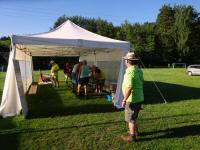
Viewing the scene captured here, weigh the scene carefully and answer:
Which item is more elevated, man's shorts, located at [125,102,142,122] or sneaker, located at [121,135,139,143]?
man's shorts, located at [125,102,142,122]

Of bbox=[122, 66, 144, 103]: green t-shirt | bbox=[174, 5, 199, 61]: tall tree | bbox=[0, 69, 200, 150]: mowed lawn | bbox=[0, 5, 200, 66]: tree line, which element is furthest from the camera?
bbox=[174, 5, 199, 61]: tall tree

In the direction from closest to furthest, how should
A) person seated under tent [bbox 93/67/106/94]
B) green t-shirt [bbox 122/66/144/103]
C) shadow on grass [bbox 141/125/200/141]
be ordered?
green t-shirt [bbox 122/66/144/103], shadow on grass [bbox 141/125/200/141], person seated under tent [bbox 93/67/106/94]

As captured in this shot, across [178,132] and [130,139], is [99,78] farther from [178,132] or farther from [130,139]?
[130,139]

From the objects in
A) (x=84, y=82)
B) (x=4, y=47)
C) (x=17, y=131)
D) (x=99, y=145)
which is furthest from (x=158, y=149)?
(x=4, y=47)

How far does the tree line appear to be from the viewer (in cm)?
7162

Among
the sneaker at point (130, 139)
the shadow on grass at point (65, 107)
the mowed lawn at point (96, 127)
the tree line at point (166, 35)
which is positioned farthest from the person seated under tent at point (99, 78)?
the tree line at point (166, 35)

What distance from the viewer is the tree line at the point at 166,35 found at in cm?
7162

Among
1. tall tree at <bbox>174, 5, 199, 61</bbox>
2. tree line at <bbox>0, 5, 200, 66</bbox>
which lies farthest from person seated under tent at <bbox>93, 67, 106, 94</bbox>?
tall tree at <bbox>174, 5, 199, 61</bbox>

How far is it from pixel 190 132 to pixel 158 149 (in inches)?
62.8

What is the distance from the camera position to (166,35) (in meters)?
75.4

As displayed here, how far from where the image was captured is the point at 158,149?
689 centimetres

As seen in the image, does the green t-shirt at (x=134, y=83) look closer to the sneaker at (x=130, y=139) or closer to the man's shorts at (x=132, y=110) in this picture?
the man's shorts at (x=132, y=110)

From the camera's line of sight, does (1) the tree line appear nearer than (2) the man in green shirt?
No

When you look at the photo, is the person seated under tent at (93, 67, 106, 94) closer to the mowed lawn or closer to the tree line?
the mowed lawn
